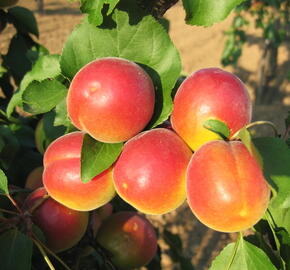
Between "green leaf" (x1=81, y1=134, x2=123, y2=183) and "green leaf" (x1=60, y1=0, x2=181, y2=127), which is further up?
"green leaf" (x1=60, y1=0, x2=181, y2=127)

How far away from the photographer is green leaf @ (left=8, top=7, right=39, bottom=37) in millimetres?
1737

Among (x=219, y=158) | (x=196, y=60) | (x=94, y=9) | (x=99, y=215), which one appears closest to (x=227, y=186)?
(x=219, y=158)

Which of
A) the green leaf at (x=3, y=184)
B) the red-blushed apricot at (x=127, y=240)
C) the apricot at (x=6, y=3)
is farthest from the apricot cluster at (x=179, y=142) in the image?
the apricot at (x=6, y=3)

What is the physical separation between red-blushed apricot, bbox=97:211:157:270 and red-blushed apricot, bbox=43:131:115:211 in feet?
1.29

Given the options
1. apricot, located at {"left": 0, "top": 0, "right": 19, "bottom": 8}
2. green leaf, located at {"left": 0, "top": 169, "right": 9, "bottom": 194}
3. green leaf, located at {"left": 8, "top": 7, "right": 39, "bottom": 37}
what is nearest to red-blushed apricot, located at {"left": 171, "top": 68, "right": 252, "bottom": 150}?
green leaf, located at {"left": 0, "top": 169, "right": 9, "bottom": 194}

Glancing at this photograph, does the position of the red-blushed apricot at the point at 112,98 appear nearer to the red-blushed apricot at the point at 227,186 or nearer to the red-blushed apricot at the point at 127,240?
the red-blushed apricot at the point at 227,186

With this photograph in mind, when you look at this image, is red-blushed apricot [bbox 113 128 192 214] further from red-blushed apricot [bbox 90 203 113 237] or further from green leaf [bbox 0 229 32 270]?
red-blushed apricot [bbox 90 203 113 237]

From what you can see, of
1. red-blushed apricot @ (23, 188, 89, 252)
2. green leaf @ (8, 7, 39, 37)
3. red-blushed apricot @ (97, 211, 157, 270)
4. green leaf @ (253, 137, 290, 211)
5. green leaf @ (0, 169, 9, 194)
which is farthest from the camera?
green leaf @ (8, 7, 39, 37)

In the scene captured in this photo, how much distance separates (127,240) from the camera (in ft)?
4.24

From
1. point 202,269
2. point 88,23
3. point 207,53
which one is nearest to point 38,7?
point 207,53

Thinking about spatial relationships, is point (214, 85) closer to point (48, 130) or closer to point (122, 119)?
point (122, 119)

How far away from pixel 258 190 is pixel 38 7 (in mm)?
10820

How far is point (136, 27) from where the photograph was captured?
86 centimetres

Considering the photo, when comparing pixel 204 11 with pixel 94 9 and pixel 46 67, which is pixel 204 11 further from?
pixel 46 67
